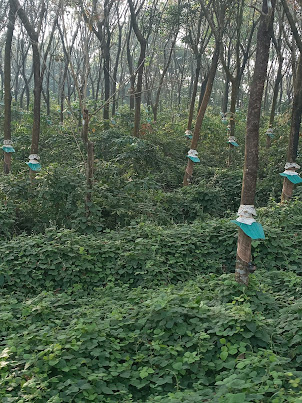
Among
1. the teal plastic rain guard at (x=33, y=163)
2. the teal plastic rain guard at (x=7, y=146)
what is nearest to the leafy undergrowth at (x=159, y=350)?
the teal plastic rain guard at (x=33, y=163)

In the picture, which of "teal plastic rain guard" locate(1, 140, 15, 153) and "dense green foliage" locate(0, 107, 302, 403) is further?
"teal plastic rain guard" locate(1, 140, 15, 153)

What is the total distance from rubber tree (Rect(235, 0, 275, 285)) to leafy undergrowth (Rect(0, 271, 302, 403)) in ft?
0.87

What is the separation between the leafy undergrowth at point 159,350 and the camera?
9.48ft

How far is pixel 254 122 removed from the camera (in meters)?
4.16

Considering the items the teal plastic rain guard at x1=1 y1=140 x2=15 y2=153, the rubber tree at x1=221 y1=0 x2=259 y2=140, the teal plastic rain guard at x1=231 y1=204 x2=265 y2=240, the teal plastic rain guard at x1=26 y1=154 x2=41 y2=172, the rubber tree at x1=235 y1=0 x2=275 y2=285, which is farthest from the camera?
the rubber tree at x1=221 y1=0 x2=259 y2=140

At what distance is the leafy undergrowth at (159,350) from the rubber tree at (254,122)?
264 mm

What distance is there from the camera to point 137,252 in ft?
17.5

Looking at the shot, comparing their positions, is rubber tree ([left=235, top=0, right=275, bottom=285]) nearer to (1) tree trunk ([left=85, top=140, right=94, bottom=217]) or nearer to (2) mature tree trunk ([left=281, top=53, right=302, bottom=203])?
(1) tree trunk ([left=85, top=140, right=94, bottom=217])

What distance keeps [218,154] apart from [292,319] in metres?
9.50

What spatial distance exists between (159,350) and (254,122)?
2.33 m

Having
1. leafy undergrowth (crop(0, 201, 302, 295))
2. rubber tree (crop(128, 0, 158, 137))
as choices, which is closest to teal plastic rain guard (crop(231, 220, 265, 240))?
leafy undergrowth (crop(0, 201, 302, 295))

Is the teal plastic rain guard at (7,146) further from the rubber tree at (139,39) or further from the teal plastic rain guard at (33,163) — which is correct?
the rubber tree at (139,39)

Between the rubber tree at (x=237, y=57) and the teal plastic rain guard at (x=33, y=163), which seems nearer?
the teal plastic rain guard at (x=33, y=163)

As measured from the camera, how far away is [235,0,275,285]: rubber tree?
404cm
